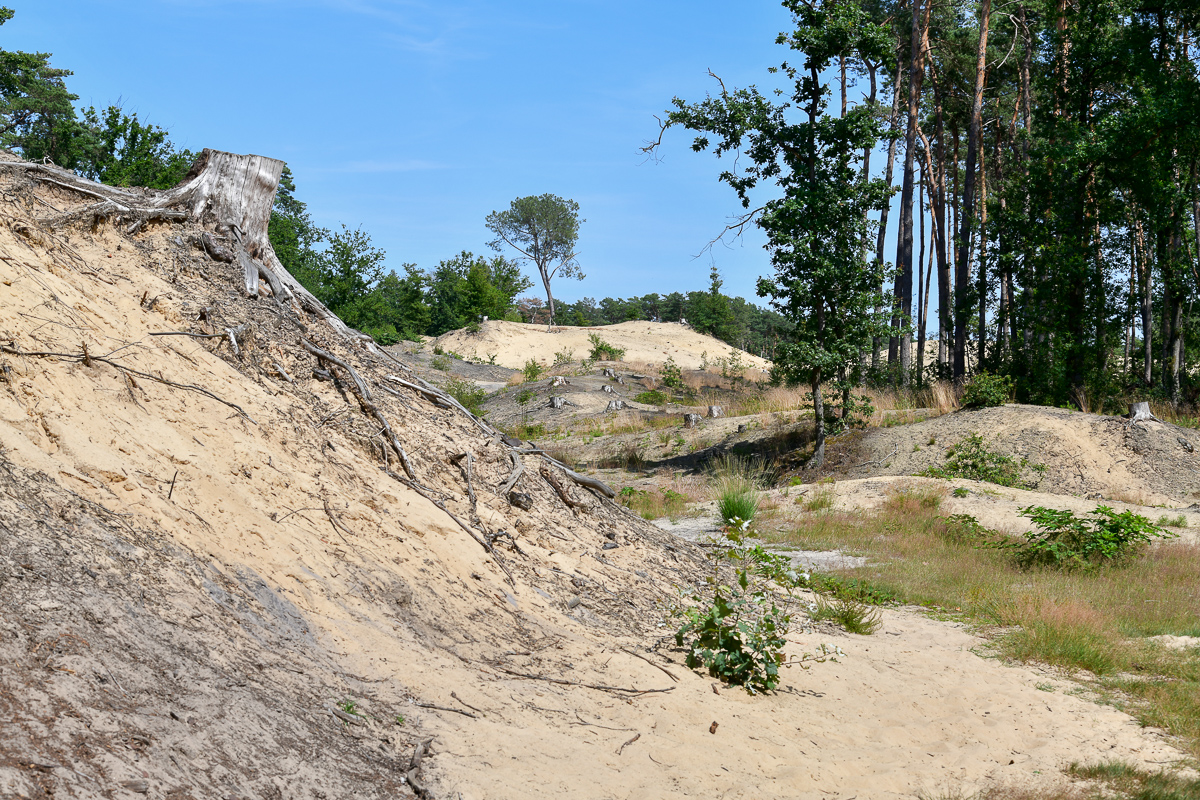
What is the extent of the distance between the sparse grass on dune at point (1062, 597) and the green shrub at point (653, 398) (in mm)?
15662

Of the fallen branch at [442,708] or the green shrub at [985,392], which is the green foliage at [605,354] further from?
the fallen branch at [442,708]

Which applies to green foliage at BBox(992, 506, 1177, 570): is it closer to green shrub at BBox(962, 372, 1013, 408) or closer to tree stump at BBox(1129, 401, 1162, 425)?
tree stump at BBox(1129, 401, 1162, 425)

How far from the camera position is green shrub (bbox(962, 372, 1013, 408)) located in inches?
623

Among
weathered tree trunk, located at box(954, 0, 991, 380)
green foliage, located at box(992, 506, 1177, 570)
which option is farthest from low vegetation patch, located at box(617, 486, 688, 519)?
weathered tree trunk, located at box(954, 0, 991, 380)

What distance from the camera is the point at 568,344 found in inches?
1880

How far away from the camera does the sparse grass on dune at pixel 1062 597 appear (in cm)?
501

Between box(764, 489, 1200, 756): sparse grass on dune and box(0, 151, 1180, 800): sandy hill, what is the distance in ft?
1.35

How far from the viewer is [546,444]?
805 inches

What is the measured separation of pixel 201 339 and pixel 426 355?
35.5m

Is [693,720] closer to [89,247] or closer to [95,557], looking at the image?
[95,557]

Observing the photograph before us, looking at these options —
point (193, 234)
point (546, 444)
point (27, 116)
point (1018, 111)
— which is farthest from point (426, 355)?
point (193, 234)

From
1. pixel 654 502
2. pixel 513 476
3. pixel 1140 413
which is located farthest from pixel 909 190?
pixel 513 476

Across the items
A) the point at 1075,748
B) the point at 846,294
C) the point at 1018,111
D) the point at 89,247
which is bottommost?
the point at 1075,748

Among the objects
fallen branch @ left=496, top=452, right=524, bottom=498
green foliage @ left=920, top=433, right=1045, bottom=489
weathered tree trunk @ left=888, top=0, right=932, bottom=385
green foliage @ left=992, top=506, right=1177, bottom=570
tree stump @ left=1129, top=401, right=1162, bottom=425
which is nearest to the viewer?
fallen branch @ left=496, top=452, right=524, bottom=498
